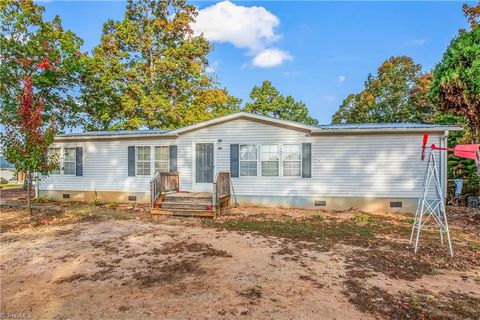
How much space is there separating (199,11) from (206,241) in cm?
1940

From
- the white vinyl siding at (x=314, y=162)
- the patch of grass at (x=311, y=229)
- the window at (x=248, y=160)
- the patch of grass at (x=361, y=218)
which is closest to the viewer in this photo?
the patch of grass at (x=311, y=229)

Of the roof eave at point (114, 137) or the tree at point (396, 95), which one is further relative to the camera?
the tree at point (396, 95)

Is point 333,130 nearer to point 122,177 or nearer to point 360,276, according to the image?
point 360,276

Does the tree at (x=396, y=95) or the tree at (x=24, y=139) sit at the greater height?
the tree at (x=396, y=95)

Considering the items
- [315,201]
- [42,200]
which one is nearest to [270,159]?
[315,201]

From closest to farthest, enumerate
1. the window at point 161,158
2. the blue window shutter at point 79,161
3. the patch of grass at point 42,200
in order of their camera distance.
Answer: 1. the window at point 161,158
2. the patch of grass at point 42,200
3. the blue window shutter at point 79,161

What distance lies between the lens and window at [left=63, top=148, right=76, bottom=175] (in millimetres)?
11422

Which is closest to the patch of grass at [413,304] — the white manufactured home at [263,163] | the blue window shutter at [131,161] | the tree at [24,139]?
the white manufactured home at [263,163]

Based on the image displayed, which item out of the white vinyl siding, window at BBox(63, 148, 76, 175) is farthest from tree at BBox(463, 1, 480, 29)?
window at BBox(63, 148, 76, 175)

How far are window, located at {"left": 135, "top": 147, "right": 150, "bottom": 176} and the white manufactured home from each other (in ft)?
0.13

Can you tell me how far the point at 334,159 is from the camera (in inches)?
368

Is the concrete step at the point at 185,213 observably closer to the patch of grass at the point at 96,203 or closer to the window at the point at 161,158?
the window at the point at 161,158

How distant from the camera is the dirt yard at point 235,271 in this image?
304cm

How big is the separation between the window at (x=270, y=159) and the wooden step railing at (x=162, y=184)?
3413 mm
